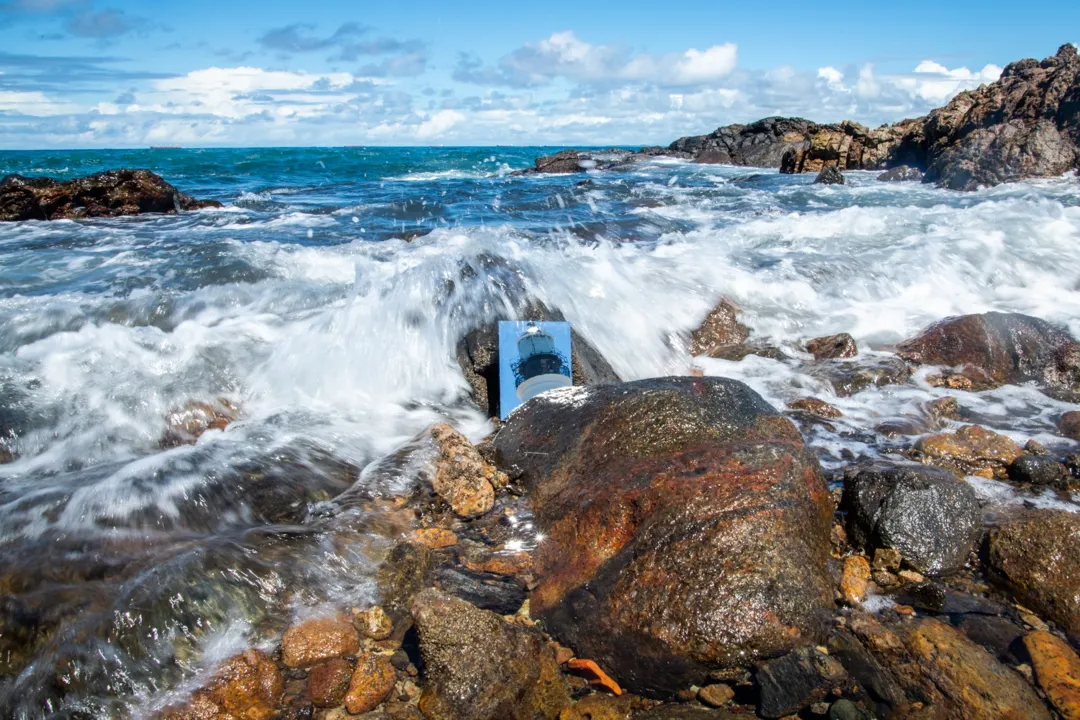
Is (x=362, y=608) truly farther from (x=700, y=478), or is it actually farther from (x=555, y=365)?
(x=555, y=365)

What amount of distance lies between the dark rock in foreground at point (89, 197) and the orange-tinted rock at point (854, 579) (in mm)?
14124

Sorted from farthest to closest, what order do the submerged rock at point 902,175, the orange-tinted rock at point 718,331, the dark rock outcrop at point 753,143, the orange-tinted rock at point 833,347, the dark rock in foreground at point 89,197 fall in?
the dark rock outcrop at point 753,143
the submerged rock at point 902,175
the dark rock in foreground at point 89,197
the orange-tinted rock at point 718,331
the orange-tinted rock at point 833,347

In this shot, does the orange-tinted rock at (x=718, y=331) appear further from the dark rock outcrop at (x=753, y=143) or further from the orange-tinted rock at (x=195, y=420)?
the dark rock outcrop at (x=753, y=143)

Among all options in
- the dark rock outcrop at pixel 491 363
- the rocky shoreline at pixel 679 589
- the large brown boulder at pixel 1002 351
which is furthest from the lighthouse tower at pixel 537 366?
the large brown boulder at pixel 1002 351

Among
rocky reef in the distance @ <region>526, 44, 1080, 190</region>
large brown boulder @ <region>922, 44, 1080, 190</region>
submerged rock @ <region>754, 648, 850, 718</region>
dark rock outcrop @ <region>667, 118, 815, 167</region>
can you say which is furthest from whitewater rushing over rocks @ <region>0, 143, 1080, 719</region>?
dark rock outcrop @ <region>667, 118, 815, 167</region>

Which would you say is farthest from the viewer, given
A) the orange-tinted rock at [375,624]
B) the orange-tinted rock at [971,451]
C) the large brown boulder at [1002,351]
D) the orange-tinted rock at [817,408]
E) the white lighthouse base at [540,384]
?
the large brown boulder at [1002,351]

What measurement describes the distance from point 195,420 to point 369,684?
2.69 metres

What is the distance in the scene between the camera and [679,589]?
234 centimetres

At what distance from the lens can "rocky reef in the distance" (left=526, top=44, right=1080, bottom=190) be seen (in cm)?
1647

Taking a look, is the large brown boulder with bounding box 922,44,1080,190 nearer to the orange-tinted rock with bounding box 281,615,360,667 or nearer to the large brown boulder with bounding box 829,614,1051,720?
the large brown boulder with bounding box 829,614,1051,720

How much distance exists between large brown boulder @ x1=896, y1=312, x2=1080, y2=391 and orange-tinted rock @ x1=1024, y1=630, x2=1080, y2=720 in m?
3.06

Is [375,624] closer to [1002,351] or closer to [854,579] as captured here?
[854,579]

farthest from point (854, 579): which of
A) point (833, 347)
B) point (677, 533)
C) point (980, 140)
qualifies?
point (980, 140)

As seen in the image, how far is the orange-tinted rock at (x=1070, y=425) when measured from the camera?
4195mm
